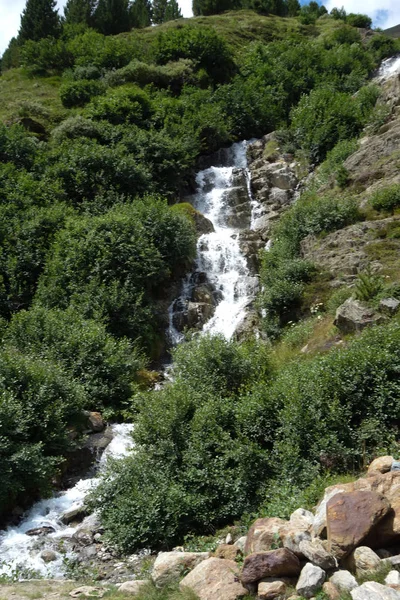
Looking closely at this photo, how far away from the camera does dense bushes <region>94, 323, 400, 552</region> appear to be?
10039mm

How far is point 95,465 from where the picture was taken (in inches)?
558

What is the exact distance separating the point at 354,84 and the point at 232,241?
20.5 meters

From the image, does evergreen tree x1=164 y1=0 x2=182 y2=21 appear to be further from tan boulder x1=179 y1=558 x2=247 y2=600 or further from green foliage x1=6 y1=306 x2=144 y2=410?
tan boulder x1=179 y1=558 x2=247 y2=600

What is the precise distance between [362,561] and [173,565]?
2.95m

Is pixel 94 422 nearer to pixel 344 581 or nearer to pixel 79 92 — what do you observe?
pixel 344 581

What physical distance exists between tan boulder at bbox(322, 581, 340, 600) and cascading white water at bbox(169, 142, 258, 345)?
10964 mm

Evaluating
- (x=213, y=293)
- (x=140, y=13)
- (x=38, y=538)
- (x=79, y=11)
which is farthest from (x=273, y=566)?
(x=140, y=13)

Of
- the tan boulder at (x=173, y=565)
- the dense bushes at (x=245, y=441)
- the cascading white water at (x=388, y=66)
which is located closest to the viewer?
the tan boulder at (x=173, y=565)

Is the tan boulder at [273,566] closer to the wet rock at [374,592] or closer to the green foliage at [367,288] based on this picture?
the wet rock at [374,592]

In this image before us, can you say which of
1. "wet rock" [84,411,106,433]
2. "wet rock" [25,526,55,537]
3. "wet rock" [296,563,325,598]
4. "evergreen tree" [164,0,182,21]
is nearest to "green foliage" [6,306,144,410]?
"wet rock" [84,411,106,433]

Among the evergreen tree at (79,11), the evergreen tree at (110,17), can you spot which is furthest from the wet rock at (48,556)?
the evergreen tree at (110,17)

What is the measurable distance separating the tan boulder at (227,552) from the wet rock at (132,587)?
1.13 m

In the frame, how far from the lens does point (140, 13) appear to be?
6919 cm

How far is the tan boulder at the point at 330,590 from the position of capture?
619 centimetres
